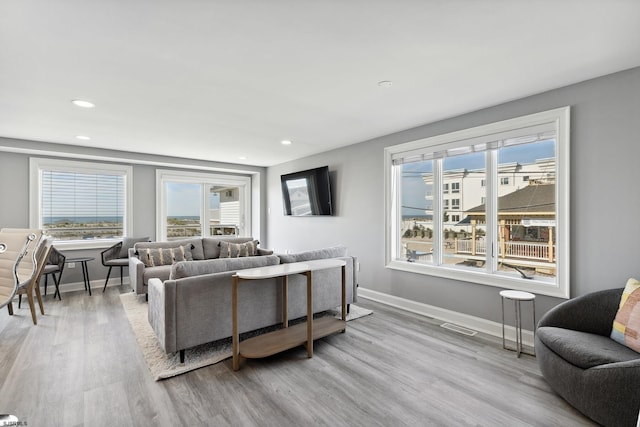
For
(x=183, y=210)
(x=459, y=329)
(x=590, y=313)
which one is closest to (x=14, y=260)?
(x=183, y=210)

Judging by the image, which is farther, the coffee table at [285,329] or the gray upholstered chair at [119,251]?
the gray upholstered chair at [119,251]

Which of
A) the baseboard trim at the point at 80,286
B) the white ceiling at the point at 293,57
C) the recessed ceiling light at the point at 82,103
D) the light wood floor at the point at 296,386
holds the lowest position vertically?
the light wood floor at the point at 296,386

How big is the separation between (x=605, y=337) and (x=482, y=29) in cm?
230

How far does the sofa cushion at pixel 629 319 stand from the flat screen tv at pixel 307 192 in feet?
11.9

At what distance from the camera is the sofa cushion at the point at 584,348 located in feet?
6.11

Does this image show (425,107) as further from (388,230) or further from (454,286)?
(454,286)

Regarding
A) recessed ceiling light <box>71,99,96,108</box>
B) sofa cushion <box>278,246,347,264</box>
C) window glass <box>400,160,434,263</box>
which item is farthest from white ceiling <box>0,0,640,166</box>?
sofa cushion <box>278,246,347,264</box>

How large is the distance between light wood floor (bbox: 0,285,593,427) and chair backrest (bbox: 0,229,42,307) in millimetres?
576

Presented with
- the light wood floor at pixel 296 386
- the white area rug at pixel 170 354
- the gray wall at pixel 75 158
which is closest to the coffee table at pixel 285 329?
the light wood floor at pixel 296 386

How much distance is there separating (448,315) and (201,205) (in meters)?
5.30

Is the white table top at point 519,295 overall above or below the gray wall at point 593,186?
below

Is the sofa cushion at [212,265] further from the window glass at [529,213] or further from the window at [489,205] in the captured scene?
the window glass at [529,213]

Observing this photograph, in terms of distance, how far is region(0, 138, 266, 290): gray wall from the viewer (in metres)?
4.61

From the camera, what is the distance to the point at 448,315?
3570mm
